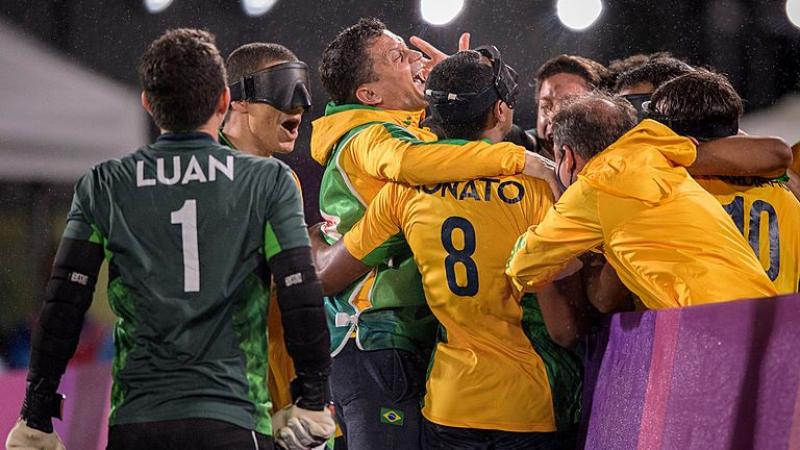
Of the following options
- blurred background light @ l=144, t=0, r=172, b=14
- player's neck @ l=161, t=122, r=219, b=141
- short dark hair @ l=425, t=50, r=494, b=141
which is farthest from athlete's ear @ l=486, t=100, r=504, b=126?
blurred background light @ l=144, t=0, r=172, b=14

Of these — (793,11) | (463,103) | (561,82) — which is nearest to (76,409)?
(561,82)

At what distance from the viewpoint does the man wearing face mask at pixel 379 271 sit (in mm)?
3180

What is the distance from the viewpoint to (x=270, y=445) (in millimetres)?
2453

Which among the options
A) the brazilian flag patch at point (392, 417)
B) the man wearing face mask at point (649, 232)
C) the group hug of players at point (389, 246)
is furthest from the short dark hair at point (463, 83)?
the brazilian flag patch at point (392, 417)

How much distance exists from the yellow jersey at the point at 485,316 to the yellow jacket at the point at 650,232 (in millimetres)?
200

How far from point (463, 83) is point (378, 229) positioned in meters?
0.52

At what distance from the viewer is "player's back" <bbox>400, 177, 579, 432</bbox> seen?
307 centimetres

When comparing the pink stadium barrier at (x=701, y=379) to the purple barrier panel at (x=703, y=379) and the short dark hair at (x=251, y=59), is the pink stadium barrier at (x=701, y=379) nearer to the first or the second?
the purple barrier panel at (x=703, y=379)

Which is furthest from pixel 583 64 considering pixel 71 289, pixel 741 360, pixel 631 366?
pixel 71 289

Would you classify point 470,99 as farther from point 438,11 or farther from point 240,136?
Result: point 438,11

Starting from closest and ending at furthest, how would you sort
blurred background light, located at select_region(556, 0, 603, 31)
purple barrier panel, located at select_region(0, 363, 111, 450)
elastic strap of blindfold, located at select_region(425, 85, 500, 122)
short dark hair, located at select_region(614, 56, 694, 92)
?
elastic strap of blindfold, located at select_region(425, 85, 500, 122) < short dark hair, located at select_region(614, 56, 694, 92) < purple barrier panel, located at select_region(0, 363, 111, 450) < blurred background light, located at select_region(556, 0, 603, 31)

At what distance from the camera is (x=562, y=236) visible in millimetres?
2844

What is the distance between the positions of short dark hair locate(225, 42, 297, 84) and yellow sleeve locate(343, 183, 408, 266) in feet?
2.30

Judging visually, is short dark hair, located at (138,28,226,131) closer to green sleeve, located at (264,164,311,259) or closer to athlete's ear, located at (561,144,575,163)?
green sleeve, located at (264,164,311,259)
